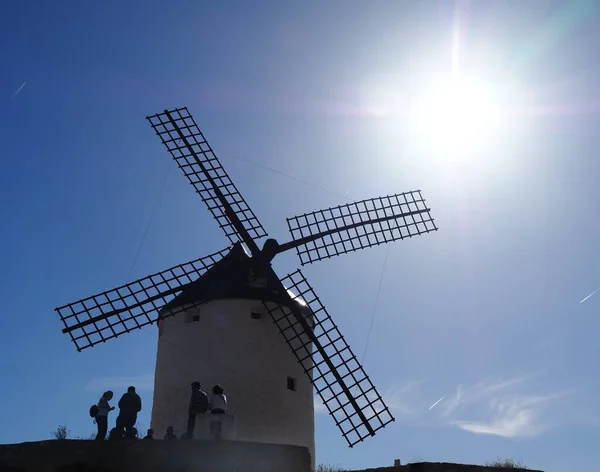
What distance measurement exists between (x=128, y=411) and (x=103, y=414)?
0.36 m

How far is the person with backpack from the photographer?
33.3 feet

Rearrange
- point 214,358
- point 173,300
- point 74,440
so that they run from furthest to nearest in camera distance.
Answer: point 173,300, point 214,358, point 74,440

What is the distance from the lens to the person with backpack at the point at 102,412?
10164mm

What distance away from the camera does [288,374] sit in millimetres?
12758

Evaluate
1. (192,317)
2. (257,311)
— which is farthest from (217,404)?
(192,317)

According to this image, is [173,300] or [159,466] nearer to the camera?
[159,466]

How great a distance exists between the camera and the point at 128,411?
1024 centimetres

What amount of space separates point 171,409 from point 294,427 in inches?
88.2

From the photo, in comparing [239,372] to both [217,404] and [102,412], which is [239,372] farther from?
[102,412]

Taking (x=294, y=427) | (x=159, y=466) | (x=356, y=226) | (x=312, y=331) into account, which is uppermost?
(x=356, y=226)

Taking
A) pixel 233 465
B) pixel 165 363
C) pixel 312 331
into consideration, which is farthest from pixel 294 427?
pixel 233 465

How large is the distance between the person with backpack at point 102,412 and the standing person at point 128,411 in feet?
0.61

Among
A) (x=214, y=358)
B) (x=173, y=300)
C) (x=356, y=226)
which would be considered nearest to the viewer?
(x=214, y=358)

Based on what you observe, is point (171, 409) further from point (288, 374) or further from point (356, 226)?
point (356, 226)
